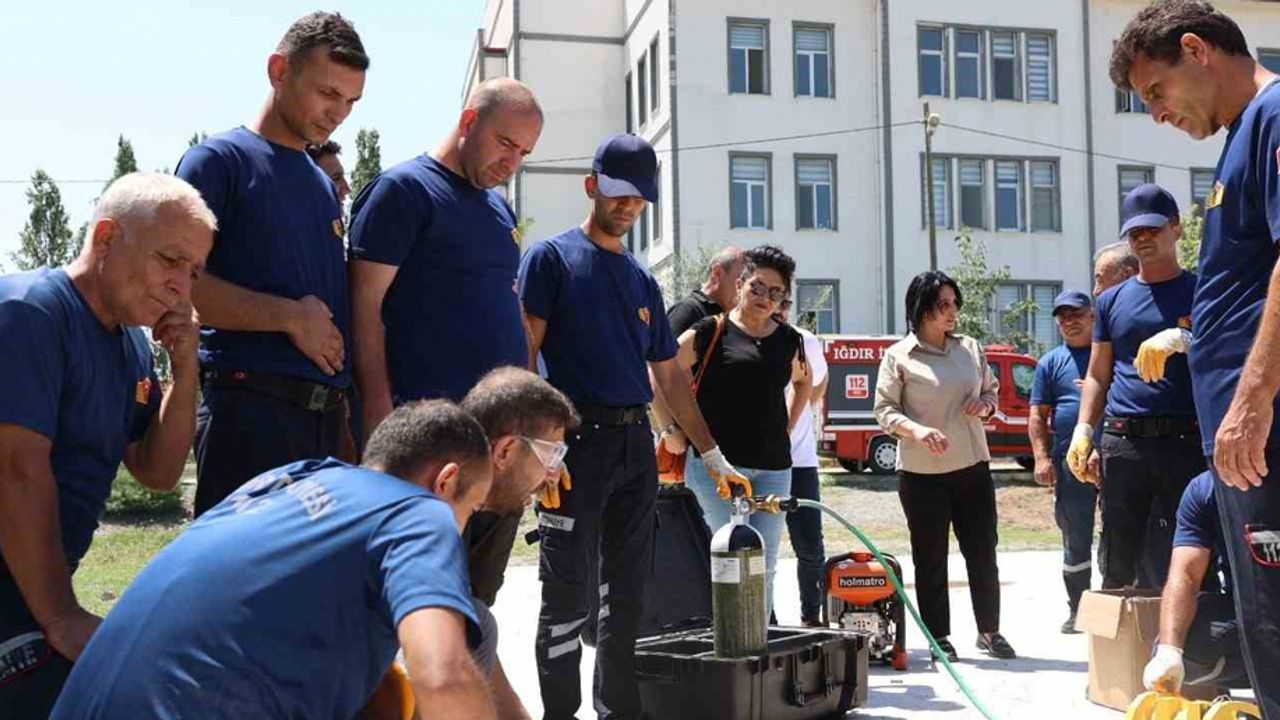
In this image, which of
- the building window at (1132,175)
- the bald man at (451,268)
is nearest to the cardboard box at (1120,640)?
the bald man at (451,268)

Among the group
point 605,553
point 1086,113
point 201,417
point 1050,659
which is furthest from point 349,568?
point 1086,113

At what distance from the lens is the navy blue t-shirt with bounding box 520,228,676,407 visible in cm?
482

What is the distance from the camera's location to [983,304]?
29.8 metres

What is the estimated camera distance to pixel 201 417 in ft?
12.0

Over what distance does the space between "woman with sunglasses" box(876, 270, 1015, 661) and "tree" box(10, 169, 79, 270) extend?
2771 centimetres

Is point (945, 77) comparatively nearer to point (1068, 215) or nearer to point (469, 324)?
point (1068, 215)

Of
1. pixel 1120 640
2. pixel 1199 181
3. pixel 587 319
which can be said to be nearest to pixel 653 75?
pixel 1199 181

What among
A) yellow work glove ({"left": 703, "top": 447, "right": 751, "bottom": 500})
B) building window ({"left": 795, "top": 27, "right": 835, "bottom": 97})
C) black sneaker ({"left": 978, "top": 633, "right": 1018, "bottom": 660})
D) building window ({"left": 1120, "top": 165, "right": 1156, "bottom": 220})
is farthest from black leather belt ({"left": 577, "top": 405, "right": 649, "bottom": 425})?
building window ({"left": 1120, "top": 165, "right": 1156, "bottom": 220})

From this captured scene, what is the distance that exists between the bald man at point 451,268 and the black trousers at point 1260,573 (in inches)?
77.8

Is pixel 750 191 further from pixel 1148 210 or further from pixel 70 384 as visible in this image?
pixel 70 384

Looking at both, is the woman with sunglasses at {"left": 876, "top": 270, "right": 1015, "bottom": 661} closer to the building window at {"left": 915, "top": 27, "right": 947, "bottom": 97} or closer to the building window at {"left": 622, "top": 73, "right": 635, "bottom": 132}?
the building window at {"left": 915, "top": 27, "right": 947, "bottom": 97}

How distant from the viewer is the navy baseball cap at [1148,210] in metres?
5.94

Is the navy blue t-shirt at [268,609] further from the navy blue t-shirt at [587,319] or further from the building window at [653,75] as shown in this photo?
the building window at [653,75]

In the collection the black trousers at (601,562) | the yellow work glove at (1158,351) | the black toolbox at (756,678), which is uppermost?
the yellow work glove at (1158,351)
